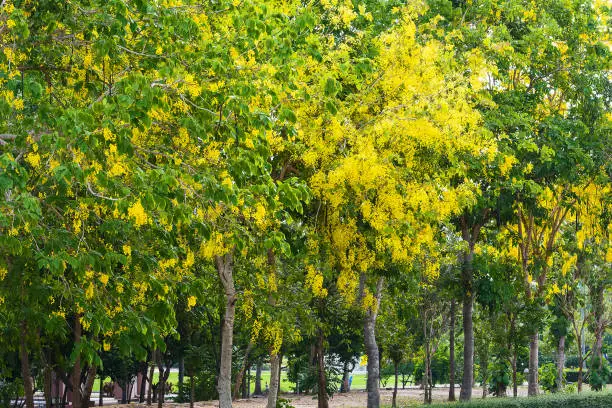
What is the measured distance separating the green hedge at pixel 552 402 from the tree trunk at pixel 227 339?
3.21 m

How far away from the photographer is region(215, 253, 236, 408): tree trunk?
11727mm

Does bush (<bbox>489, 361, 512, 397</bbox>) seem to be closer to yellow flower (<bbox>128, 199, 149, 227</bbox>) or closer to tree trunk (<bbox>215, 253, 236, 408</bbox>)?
tree trunk (<bbox>215, 253, 236, 408</bbox>)

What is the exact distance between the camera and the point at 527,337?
A: 20.7 meters

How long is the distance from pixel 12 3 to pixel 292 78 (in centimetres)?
272

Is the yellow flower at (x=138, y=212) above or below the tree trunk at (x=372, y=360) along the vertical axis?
above

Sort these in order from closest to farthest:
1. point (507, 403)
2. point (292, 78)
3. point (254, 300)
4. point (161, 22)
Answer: point (161, 22)
point (292, 78)
point (254, 300)
point (507, 403)

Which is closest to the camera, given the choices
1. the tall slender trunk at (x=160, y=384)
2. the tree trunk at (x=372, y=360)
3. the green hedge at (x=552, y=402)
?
the tree trunk at (x=372, y=360)

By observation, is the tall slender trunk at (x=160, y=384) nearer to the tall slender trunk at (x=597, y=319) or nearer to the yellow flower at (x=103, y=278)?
the yellow flower at (x=103, y=278)

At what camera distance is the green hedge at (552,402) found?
45.7 feet

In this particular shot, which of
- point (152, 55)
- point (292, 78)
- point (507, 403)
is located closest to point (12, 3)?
point (152, 55)

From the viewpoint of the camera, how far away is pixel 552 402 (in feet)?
50.3

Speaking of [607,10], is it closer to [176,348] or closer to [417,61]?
[417,61]

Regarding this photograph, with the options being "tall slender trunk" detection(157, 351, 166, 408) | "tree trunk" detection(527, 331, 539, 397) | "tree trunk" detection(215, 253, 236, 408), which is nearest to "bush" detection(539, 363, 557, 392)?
"tree trunk" detection(527, 331, 539, 397)

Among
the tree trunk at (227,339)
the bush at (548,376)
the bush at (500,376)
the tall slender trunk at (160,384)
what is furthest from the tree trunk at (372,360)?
the bush at (548,376)
